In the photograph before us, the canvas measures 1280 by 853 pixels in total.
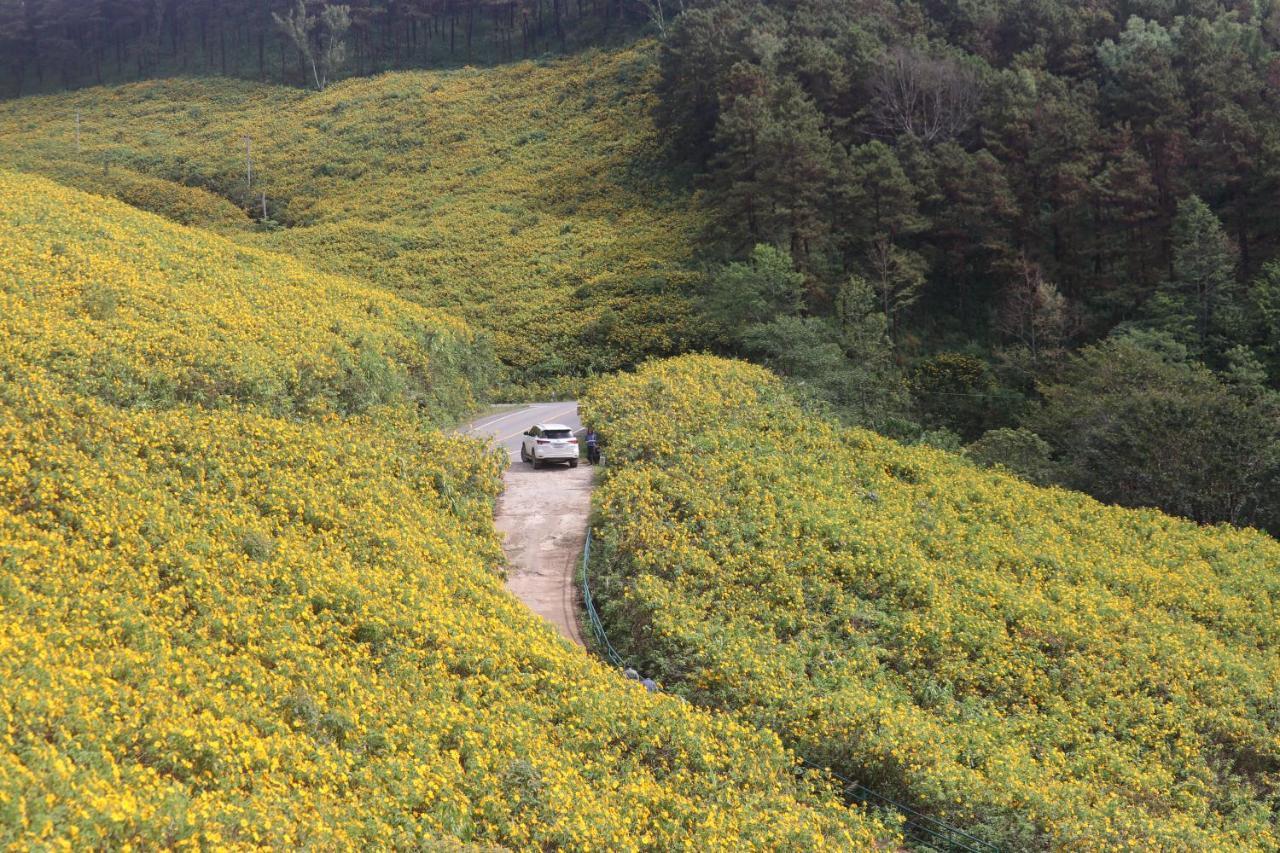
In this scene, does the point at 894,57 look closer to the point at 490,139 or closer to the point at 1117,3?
the point at 1117,3

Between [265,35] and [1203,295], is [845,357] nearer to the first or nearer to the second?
[1203,295]

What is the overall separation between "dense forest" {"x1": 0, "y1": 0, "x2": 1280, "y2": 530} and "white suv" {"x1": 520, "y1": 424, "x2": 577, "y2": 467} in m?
9.92

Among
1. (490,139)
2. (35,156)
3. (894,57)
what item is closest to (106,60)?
(35,156)

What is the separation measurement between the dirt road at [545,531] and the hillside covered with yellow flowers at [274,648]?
820 mm

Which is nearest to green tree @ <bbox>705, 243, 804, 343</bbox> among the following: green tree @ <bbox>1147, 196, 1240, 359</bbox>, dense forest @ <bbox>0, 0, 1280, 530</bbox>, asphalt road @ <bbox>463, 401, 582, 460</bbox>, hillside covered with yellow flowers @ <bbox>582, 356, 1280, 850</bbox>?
dense forest @ <bbox>0, 0, 1280, 530</bbox>

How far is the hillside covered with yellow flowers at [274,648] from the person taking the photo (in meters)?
8.42

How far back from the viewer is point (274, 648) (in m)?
10.9

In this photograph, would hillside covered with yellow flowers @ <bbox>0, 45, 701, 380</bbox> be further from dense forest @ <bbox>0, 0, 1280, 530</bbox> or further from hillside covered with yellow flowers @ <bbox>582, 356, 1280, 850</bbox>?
hillside covered with yellow flowers @ <bbox>582, 356, 1280, 850</bbox>

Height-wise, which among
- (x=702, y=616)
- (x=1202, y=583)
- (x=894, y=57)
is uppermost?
(x=894, y=57)

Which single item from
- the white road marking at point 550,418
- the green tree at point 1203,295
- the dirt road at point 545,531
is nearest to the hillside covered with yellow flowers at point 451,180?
the white road marking at point 550,418

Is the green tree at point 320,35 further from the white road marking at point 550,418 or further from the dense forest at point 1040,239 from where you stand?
the white road marking at point 550,418

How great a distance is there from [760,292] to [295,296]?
15.3 meters

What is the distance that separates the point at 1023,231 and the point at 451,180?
33541mm

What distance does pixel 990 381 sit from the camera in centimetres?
3453
